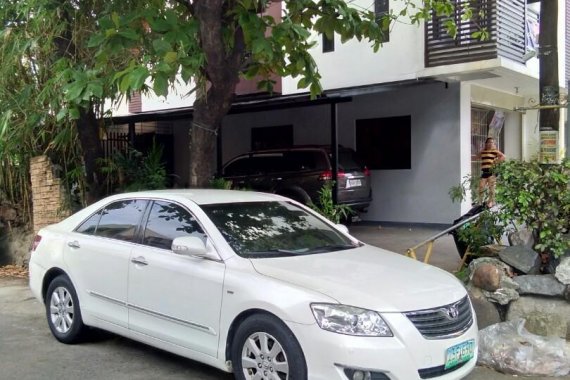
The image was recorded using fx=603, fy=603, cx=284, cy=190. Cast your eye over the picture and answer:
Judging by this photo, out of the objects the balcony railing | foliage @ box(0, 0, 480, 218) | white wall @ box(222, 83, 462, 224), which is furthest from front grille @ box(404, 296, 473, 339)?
white wall @ box(222, 83, 462, 224)

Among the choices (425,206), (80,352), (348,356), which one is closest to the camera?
(348,356)

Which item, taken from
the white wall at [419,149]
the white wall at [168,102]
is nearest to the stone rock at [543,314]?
the white wall at [419,149]

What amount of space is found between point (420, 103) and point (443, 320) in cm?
964

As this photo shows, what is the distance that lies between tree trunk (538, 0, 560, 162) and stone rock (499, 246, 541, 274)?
1199 mm

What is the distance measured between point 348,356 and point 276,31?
384 cm

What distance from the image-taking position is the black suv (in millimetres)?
12078

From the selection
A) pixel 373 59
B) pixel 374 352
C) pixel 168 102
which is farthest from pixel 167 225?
pixel 168 102

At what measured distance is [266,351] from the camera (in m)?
4.04

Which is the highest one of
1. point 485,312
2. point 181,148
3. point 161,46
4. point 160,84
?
point 161,46

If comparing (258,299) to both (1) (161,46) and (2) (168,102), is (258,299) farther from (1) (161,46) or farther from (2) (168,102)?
(2) (168,102)

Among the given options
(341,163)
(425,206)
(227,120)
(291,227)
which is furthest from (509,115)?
(291,227)

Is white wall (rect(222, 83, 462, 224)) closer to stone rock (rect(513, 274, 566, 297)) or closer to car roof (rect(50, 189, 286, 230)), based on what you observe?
stone rock (rect(513, 274, 566, 297))

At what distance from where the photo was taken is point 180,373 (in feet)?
16.6

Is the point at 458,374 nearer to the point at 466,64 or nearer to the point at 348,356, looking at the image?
the point at 348,356
